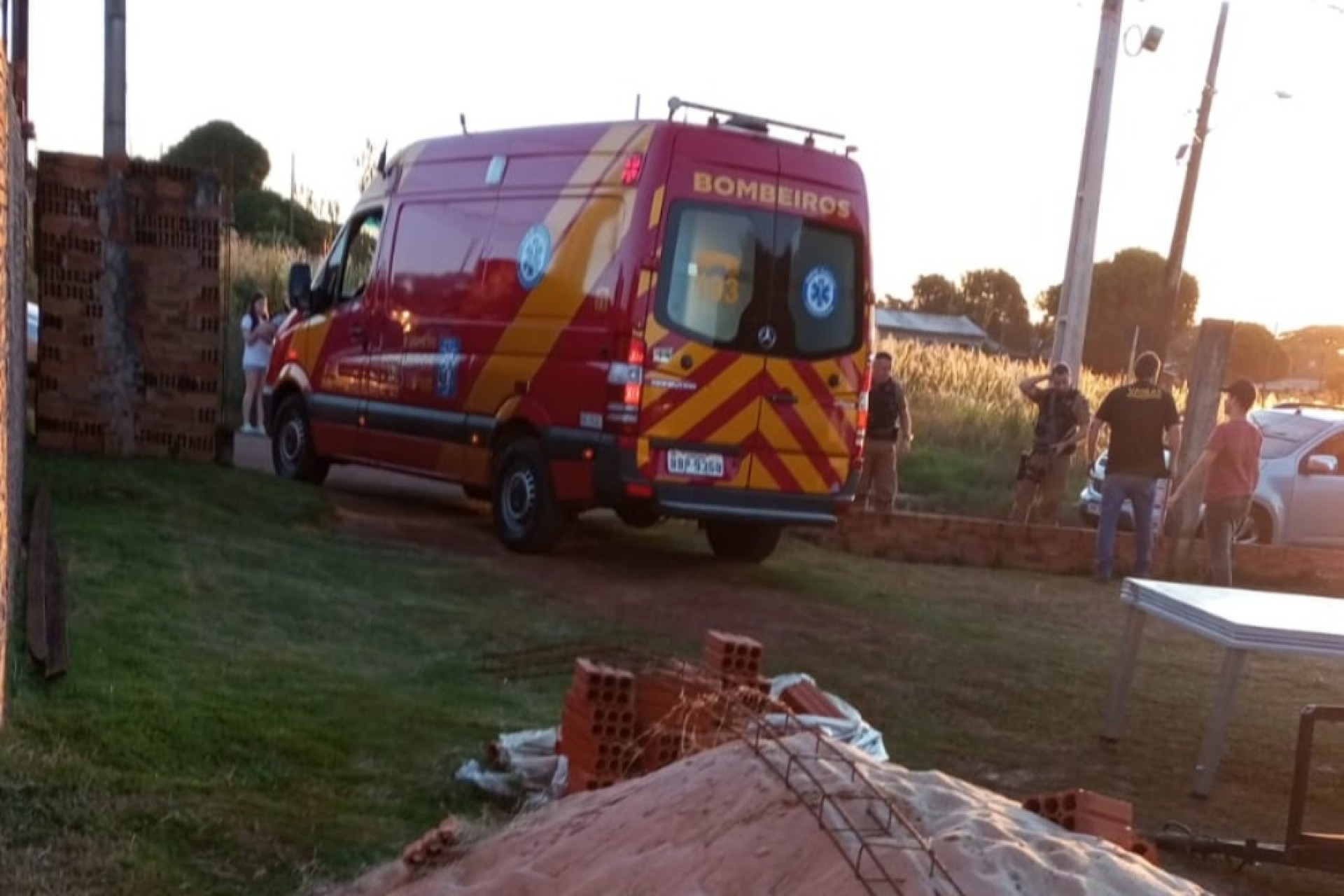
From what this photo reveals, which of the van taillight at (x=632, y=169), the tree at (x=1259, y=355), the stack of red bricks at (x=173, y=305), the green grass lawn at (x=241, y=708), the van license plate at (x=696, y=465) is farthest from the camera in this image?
the tree at (x=1259, y=355)

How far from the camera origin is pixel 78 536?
9531mm

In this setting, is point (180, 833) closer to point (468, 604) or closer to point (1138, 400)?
point (468, 604)

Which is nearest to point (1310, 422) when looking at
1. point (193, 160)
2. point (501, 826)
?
point (501, 826)

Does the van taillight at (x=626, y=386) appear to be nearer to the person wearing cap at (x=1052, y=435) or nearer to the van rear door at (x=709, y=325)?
the van rear door at (x=709, y=325)

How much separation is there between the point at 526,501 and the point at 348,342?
2915 millimetres

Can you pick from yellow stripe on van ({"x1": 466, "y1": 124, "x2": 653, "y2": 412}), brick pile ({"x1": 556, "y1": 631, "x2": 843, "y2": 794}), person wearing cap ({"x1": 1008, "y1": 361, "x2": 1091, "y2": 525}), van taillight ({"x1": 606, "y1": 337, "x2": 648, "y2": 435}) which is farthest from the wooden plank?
→ brick pile ({"x1": 556, "y1": 631, "x2": 843, "y2": 794})

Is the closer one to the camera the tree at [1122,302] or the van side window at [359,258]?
the van side window at [359,258]

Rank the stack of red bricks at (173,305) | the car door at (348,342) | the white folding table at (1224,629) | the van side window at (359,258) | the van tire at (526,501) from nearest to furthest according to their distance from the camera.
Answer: the white folding table at (1224,629)
the van tire at (526,501)
the stack of red bricks at (173,305)
the car door at (348,342)
the van side window at (359,258)

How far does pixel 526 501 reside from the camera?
11852 millimetres

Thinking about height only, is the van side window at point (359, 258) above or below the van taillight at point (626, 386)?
above

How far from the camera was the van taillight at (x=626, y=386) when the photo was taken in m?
10.8

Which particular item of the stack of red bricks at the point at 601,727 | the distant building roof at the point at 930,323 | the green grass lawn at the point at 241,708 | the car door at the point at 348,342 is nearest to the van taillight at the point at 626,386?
the green grass lawn at the point at 241,708

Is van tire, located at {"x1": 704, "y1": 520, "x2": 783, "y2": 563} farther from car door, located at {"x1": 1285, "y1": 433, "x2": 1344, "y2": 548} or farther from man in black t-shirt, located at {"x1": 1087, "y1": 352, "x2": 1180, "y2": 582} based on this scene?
car door, located at {"x1": 1285, "y1": 433, "x2": 1344, "y2": 548}

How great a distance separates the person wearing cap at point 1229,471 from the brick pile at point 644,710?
7.86 metres
